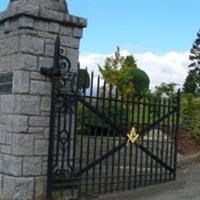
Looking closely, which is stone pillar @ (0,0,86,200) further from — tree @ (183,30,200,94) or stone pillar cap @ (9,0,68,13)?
tree @ (183,30,200,94)

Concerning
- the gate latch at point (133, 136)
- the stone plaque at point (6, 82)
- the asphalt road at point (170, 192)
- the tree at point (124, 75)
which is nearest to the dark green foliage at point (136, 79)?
the tree at point (124, 75)

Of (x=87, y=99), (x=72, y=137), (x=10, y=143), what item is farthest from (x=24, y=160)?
(x=87, y=99)

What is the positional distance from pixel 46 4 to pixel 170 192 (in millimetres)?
3375

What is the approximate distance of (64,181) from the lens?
7.97 metres

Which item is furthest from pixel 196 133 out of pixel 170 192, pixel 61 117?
pixel 61 117

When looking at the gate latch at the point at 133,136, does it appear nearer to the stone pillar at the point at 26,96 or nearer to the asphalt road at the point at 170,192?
the asphalt road at the point at 170,192

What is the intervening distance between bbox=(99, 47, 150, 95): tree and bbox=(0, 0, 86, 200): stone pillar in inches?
278

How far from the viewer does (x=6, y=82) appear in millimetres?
8000

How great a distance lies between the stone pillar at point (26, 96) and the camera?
300 inches

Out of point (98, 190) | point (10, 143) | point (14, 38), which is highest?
point (14, 38)

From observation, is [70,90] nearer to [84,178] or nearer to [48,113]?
[48,113]

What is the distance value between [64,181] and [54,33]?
2.14 m

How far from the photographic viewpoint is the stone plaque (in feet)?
25.8

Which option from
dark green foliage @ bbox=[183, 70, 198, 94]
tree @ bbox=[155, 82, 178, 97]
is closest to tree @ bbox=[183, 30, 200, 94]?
A: dark green foliage @ bbox=[183, 70, 198, 94]
